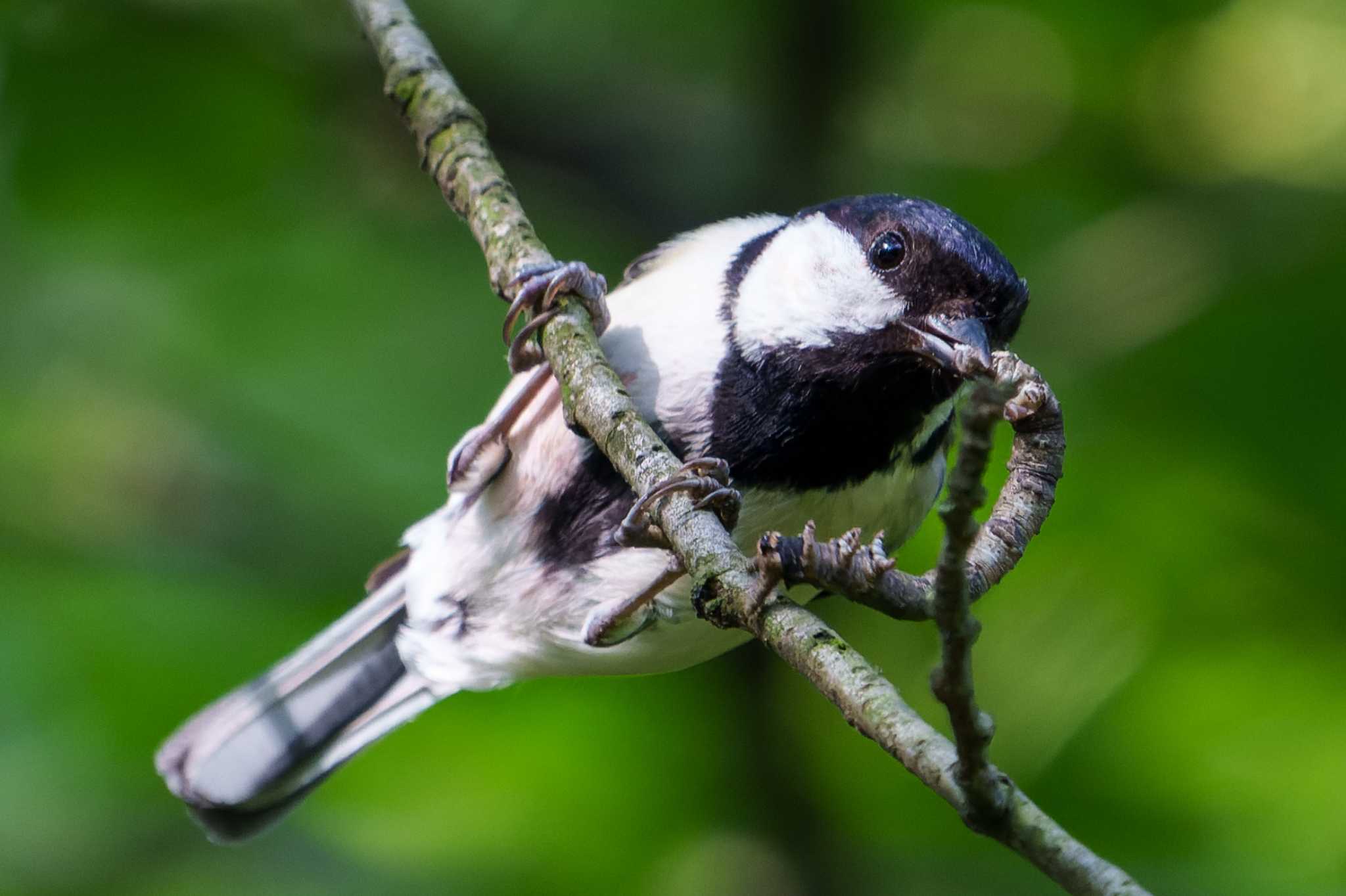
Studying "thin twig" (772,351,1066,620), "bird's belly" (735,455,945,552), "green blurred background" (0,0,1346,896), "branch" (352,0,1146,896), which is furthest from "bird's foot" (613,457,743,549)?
"green blurred background" (0,0,1346,896)

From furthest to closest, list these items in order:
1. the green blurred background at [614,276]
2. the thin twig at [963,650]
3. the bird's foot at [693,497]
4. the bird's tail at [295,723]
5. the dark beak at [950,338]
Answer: the bird's tail at [295,723]
the green blurred background at [614,276]
the dark beak at [950,338]
the bird's foot at [693,497]
the thin twig at [963,650]

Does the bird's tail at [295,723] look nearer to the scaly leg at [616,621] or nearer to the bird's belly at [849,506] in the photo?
the scaly leg at [616,621]

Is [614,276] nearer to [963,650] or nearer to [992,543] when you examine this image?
[992,543]

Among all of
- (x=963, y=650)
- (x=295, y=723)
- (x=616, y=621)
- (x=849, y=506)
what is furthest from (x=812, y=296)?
(x=295, y=723)

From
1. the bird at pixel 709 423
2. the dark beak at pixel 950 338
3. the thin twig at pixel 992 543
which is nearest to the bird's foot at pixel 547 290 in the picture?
the bird at pixel 709 423

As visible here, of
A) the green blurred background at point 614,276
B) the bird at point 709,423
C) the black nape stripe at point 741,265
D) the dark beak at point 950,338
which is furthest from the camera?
the green blurred background at point 614,276

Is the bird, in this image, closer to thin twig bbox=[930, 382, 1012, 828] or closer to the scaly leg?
the scaly leg
